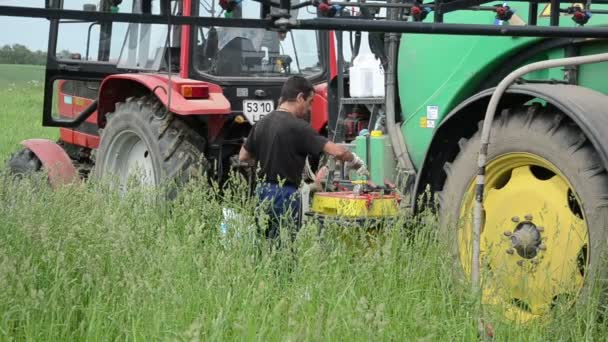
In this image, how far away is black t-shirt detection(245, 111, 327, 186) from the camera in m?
5.75

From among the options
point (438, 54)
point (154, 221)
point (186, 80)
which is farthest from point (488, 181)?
point (186, 80)

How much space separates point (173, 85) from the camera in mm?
6785

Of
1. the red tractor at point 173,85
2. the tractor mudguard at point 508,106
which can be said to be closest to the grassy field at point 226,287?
the tractor mudguard at point 508,106

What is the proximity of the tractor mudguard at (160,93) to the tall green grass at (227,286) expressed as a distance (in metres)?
1.62

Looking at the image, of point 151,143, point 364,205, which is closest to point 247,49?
point 151,143

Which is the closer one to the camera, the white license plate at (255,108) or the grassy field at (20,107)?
the white license plate at (255,108)

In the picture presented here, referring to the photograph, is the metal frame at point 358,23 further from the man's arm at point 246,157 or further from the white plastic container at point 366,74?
the man's arm at point 246,157

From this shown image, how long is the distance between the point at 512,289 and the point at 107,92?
4.48 meters

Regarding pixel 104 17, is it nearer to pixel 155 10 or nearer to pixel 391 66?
pixel 391 66

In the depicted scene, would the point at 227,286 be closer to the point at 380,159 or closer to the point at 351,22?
the point at 351,22

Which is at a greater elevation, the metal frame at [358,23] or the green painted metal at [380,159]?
the metal frame at [358,23]

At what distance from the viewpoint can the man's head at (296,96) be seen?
5918 mm

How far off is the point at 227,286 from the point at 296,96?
2310 mm

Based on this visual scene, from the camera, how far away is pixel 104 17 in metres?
3.55
